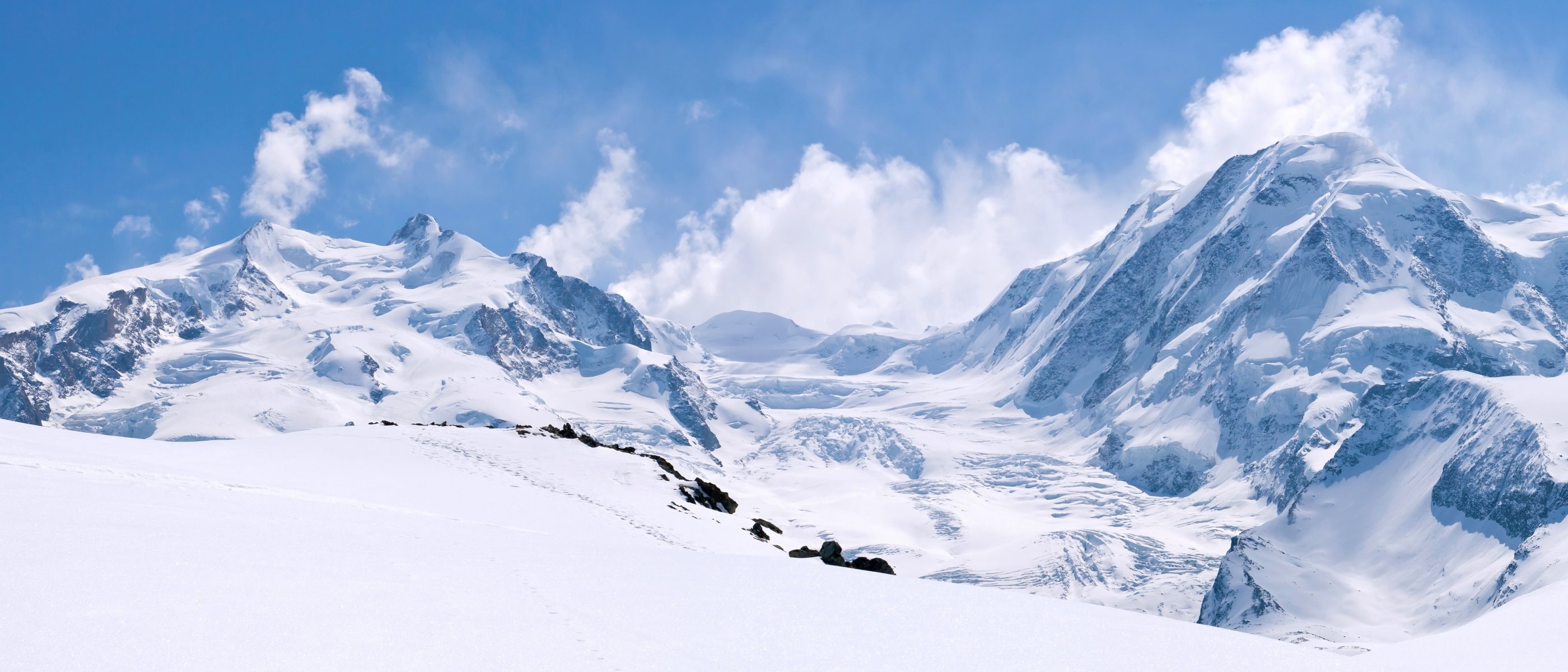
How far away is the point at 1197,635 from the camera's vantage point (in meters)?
14.6

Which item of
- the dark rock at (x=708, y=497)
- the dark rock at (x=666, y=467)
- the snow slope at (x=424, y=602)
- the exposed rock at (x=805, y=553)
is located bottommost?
the snow slope at (x=424, y=602)

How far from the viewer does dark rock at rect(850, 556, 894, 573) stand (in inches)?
1230

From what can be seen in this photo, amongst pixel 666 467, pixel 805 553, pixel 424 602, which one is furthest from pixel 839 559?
pixel 424 602

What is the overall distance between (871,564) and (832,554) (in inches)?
57.6

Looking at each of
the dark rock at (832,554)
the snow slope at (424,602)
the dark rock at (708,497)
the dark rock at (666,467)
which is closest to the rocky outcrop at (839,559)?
the dark rock at (832,554)

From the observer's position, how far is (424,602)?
12.9m

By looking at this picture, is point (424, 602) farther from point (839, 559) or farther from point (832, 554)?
point (832, 554)

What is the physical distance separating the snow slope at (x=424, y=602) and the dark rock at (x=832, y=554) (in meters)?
8.95

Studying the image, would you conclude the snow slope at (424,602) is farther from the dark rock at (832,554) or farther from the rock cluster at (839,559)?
the rock cluster at (839,559)

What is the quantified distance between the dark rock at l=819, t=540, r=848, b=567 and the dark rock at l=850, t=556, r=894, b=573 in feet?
1.08

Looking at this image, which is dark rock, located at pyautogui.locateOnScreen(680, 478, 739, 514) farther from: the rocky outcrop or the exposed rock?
the rocky outcrop

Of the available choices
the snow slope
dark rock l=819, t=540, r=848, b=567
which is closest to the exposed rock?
dark rock l=819, t=540, r=848, b=567

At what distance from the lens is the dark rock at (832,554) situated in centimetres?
3089

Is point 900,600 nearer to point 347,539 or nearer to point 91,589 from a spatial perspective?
point 347,539
